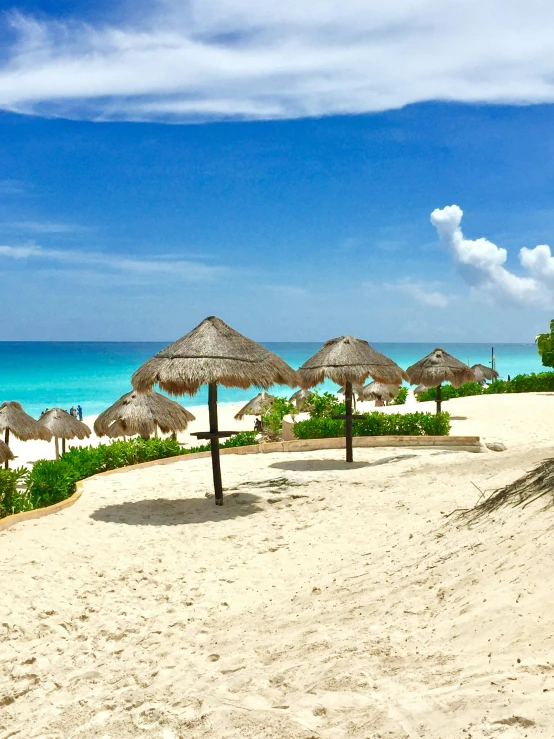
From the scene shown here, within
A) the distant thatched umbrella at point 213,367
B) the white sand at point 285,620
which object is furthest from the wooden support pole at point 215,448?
the white sand at point 285,620

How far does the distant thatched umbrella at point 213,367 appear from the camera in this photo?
10133 millimetres

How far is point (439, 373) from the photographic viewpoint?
21219 millimetres

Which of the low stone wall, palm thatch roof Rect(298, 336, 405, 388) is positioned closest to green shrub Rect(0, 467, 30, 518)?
the low stone wall

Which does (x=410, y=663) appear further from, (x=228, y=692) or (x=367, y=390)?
(x=367, y=390)

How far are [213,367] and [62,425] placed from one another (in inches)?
589

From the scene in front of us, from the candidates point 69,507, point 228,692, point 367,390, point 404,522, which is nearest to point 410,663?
point 228,692

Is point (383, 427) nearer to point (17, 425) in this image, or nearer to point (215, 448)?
point (215, 448)

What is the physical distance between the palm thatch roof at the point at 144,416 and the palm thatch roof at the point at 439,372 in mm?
7863

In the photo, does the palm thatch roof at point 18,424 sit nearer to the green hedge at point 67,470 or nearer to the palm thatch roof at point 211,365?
the green hedge at point 67,470

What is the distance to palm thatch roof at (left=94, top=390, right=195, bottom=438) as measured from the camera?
18.8m

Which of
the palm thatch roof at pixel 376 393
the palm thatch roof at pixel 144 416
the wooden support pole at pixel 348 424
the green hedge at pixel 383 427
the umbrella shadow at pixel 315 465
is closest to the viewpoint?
the umbrella shadow at pixel 315 465

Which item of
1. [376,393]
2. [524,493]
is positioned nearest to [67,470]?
[524,493]

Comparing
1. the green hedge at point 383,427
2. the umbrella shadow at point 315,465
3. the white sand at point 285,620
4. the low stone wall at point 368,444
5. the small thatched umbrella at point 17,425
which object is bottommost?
the white sand at point 285,620

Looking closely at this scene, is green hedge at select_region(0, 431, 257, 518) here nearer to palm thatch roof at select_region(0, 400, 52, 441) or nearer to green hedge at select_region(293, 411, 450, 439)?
green hedge at select_region(293, 411, 450, 439)
